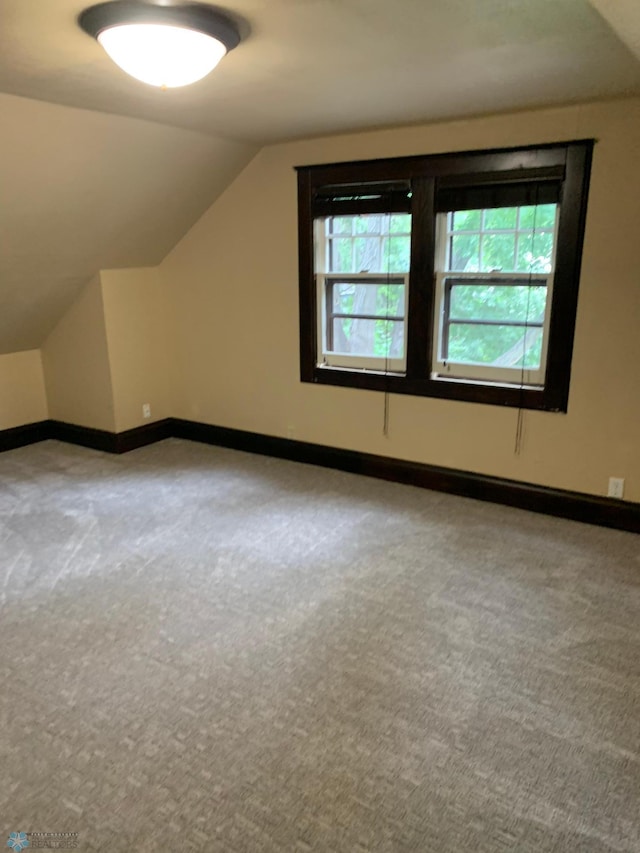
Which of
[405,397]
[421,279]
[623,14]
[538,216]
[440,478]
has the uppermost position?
[623,14]

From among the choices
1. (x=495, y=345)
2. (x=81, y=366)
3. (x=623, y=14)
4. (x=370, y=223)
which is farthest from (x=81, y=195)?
(x=623, y=14)

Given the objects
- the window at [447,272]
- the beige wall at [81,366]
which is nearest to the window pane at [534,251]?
the window at [447,272]

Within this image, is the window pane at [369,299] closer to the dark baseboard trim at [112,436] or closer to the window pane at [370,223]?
the window pane at [370,223]

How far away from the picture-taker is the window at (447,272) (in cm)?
346

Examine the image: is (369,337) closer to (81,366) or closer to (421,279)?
(421,279)

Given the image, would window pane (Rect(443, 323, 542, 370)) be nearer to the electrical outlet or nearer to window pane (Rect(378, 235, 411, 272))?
window pane (Rect(378, 235, 411, 272))

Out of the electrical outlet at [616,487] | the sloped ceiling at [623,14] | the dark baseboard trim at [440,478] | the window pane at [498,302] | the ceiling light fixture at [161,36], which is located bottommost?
the dark baseboard trim at [440,478]

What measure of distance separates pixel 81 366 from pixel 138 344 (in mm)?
480

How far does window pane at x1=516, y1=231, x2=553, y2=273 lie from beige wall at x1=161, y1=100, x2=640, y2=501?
0.73 ft

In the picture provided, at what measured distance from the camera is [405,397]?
414 centimetres

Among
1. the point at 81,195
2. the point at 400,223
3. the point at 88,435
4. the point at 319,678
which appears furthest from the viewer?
the point at 88,435

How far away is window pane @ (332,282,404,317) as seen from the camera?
408 cm

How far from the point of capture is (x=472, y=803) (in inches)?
71.7

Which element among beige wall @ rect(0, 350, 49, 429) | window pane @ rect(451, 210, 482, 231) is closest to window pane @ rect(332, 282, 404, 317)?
window pane @ rect(451, 210, 482, 231)
